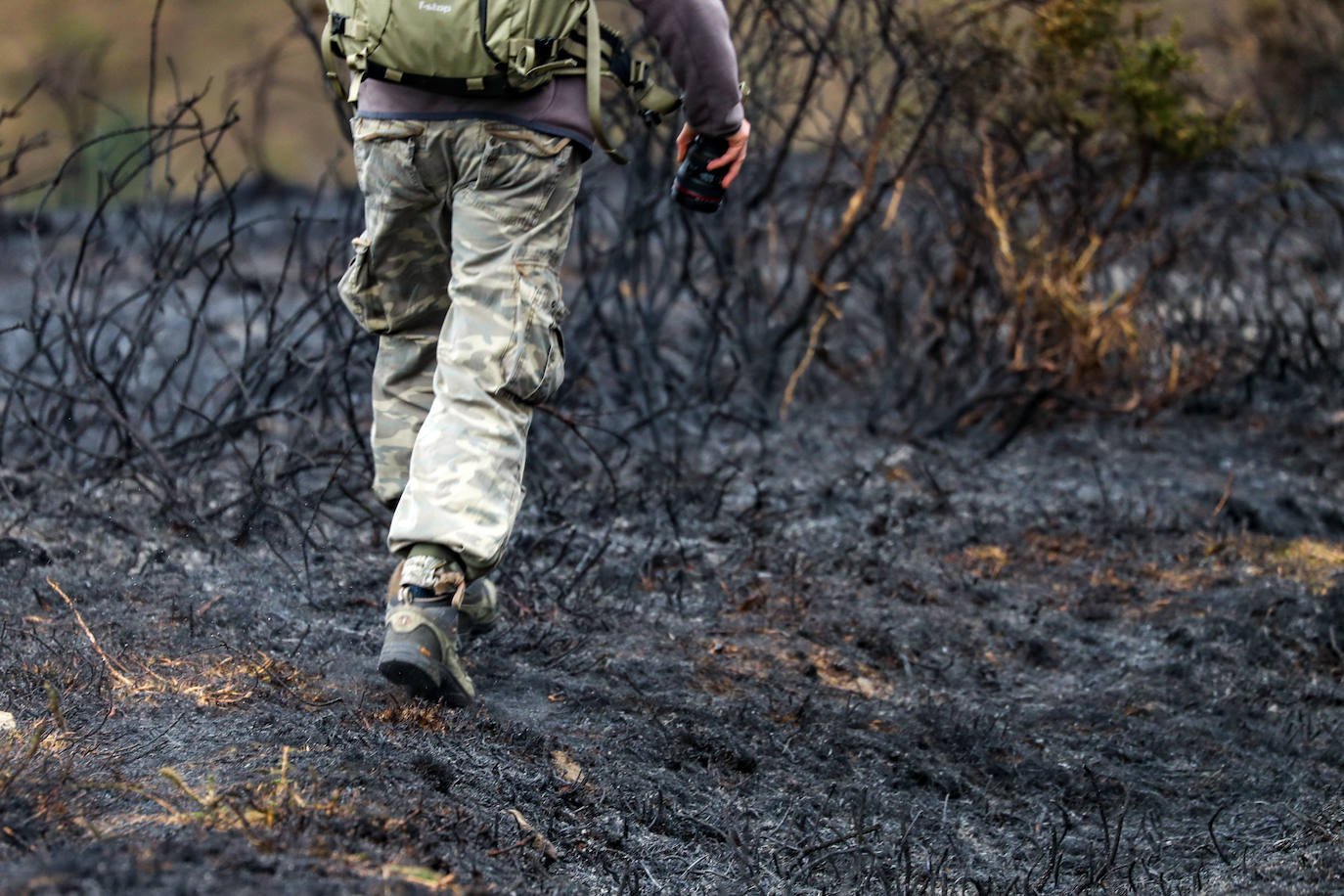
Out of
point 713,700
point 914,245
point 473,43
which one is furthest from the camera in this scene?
point 914,245

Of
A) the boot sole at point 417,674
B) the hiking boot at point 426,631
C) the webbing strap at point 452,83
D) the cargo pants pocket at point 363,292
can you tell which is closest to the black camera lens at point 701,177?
the webbing strap at point 452,83

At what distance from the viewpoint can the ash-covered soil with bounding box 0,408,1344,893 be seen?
181cm

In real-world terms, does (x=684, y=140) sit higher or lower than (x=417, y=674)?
Answer: higher

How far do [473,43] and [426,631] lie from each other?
0.96m

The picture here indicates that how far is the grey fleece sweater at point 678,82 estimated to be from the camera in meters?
2.19

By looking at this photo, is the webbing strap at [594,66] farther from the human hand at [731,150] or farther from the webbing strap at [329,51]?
the webbing strap at [329,51]

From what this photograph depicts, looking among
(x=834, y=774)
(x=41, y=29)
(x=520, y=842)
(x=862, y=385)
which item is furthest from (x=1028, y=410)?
(x=41, y=29)

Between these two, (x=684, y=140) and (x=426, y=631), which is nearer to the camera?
(x=426, y=631)

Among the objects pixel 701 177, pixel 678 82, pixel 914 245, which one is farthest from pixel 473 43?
pixel 914 245

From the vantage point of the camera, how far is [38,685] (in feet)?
7.17

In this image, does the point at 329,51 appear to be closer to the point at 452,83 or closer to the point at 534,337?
the point at 452,83

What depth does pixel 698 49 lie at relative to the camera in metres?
2.20

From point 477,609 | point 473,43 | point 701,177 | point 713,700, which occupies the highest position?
point 473,43

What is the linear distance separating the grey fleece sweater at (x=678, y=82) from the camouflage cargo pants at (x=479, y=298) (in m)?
0.02
